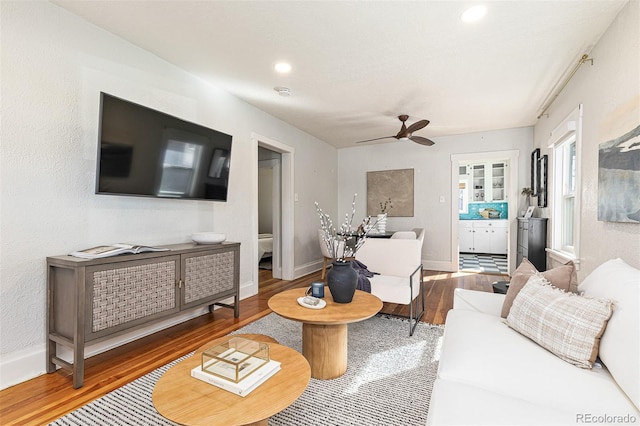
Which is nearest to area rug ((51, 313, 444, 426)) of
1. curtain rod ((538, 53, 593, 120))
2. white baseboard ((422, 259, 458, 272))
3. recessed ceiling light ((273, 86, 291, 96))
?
recessed ceiling light ((273, 86, 291, 96))

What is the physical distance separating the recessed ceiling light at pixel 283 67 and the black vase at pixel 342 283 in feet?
6.52

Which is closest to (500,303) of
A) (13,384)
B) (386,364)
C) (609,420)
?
(386,364)

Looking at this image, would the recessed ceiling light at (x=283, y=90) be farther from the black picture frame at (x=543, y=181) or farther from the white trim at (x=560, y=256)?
the black picture frame at (x=543, y=181)

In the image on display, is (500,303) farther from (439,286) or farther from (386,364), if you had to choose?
(439,286)

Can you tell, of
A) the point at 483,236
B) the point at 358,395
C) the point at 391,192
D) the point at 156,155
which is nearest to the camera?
the point at 358,395

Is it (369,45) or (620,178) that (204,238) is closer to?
(369,45)

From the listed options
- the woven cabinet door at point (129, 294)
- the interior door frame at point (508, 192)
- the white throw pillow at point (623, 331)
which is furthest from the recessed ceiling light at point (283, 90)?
the interior door frame at point (508, 192)

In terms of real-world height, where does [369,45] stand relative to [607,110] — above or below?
above

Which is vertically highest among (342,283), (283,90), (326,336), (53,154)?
(283,90)

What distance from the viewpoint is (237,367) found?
1220 mm

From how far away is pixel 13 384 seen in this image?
1.91 m

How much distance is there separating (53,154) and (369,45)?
2.52 meters

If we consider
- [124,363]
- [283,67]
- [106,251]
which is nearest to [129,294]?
[106,251]

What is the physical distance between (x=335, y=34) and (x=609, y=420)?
265cm
